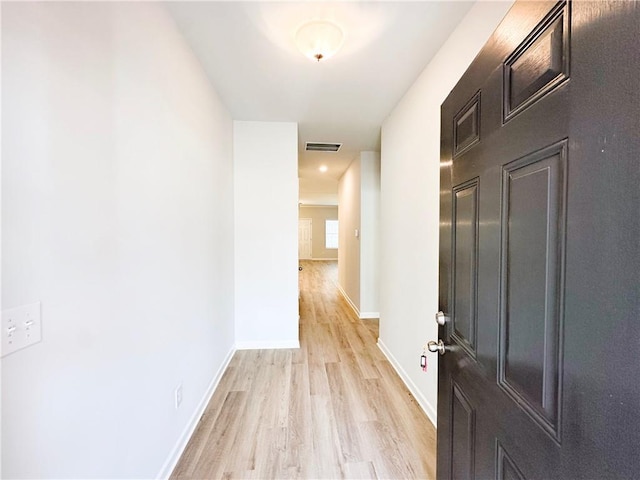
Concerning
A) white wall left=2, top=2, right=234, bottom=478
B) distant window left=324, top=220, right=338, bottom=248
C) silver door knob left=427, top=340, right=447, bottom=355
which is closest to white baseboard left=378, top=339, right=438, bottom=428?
silver door knob left=427, top=340, right=447, bottom=355

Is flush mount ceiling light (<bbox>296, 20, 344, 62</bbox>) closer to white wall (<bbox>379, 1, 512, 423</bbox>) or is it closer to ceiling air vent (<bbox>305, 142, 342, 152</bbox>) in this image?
white wall (<bbox>379, 1, 512, 423</bbox>)

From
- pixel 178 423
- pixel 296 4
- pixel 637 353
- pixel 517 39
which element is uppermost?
pixel 296 4

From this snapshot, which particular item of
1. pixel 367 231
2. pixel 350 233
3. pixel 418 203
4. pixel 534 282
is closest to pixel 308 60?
pixel 418 203

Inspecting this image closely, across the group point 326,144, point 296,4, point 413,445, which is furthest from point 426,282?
point 326,144

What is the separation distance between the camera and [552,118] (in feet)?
1.81

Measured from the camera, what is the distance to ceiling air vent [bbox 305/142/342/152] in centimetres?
376

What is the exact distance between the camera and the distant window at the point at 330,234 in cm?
1238

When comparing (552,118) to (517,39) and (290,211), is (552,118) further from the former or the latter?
(290,211)

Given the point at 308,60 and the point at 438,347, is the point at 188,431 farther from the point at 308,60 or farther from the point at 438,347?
the point at 308,60

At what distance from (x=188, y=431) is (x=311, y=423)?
2.53 ft

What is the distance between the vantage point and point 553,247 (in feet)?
1.80

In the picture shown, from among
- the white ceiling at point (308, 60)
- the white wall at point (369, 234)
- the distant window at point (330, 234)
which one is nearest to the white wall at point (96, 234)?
the white ceiling at point (308, 60)

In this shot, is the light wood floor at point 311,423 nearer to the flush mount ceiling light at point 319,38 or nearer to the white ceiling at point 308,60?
the flush mount ceiling light at point 319,38

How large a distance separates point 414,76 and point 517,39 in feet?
5.30
